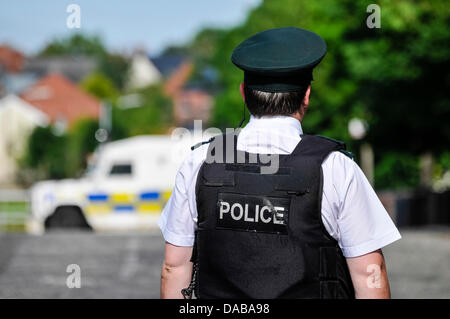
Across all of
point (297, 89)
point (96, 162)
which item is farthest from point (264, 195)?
point (96, 162)

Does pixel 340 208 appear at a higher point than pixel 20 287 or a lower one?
higher

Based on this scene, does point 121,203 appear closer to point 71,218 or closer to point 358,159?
point 71,218

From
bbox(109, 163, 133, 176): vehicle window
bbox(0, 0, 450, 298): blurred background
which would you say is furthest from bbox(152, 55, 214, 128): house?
bbox(109, 163, 133, 176): vehicle window

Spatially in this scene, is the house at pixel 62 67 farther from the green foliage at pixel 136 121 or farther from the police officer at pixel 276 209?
the police officer at pixel 276 209

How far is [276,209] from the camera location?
2.71m

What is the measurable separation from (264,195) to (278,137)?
203 millimetres

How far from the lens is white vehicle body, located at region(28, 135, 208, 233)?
17406mm

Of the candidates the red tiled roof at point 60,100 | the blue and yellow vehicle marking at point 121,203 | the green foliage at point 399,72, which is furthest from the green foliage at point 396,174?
the red tiled roof at point 60,100

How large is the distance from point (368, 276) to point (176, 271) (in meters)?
0.65

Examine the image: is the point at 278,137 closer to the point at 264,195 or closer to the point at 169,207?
the point at 264,195

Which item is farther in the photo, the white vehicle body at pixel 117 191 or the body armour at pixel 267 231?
the white vehicle body at pixel 117 191

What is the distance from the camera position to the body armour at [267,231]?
2.66m

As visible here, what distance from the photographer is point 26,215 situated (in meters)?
21.5

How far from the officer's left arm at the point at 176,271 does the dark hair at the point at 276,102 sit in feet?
1.74
